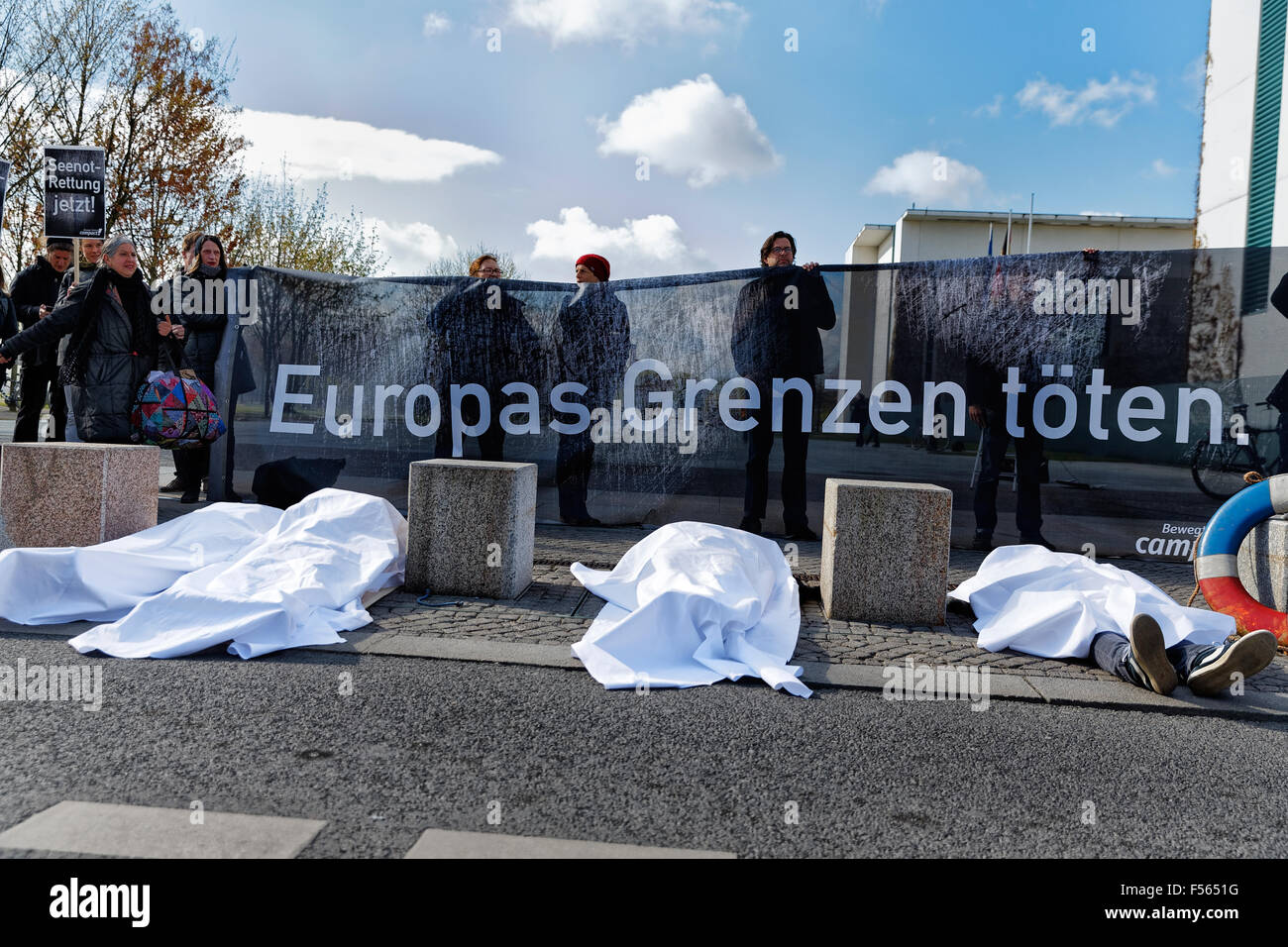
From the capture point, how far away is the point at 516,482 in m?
5.75

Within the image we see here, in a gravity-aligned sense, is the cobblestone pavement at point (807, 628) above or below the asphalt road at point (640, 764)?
above

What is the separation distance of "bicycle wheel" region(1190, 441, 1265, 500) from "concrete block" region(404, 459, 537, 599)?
17.1 ft

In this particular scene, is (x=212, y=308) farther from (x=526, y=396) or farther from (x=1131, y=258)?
(x=1131, y=258)

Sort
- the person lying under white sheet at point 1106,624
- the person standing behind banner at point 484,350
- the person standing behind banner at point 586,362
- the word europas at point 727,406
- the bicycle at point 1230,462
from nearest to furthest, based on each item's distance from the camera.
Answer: the person lying under white sheet at point 1106,624 < the bicycle at point 1230,462 < the word europas at point 727,406 < the person standing behind banner at point 586,362 < the person standing behind banner at point 484,350

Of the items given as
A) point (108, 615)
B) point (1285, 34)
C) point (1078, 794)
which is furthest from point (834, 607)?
point (1285, 34)

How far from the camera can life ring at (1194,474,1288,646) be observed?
5.16 meters

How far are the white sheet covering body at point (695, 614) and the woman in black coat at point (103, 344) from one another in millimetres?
4303

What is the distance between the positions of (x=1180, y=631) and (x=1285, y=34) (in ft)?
44.2

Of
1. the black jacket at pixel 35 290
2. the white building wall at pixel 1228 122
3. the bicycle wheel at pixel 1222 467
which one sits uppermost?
the white building wall at pixel 1228 122

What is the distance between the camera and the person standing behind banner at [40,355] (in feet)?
29.0

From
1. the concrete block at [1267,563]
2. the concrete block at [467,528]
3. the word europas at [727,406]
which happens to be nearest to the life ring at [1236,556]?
the concrete block at [1267,563]

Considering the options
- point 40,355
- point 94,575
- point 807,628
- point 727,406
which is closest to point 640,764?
point 807,628

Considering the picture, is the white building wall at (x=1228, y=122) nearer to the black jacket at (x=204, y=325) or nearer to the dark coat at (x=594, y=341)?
the dark coat at (x=594, y=341)
